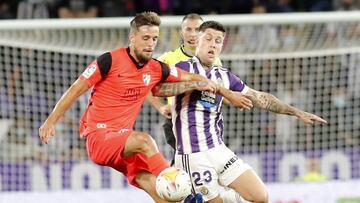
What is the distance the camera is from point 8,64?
11.6 m

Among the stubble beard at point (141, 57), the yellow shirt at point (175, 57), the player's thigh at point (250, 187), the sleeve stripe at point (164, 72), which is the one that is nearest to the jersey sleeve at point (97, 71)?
the stubble beard at point (141, 57)

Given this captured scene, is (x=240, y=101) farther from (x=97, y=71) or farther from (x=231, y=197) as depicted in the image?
(x=97, y=71)

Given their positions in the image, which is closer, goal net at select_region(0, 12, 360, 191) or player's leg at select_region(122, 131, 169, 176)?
player's leg at select_region(122, 131, 169, 176)

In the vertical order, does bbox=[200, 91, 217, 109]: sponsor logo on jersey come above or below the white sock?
above

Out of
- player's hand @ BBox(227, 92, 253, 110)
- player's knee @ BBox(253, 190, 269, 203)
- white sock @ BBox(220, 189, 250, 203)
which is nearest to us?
Answer: player's hand @ BBox(227, 92, 253, 110)

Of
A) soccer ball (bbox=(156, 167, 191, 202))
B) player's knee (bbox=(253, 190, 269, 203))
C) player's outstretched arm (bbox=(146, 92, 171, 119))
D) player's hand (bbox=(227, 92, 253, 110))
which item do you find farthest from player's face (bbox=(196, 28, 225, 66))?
player's knee (bbox=(253, 190, 269, 203))

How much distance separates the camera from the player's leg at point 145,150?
24.3 feet

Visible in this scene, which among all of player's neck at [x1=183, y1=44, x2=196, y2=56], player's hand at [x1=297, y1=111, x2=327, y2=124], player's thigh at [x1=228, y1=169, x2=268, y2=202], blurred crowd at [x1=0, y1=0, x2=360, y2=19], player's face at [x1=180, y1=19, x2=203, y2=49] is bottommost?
player's thigh at [x1=228, y1=169, x2=268, y2=202]

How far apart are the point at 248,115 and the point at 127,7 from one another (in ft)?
10.0

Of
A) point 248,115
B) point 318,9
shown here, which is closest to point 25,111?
point 248,115

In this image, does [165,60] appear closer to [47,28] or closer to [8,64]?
[47,28]

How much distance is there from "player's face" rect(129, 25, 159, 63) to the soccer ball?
889 millimetres

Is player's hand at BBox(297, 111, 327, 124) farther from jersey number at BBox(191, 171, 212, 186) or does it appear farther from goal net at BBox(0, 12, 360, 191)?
goal net at BBox(0, 12, 360, 191)

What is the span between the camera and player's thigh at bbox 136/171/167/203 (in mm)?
7625
